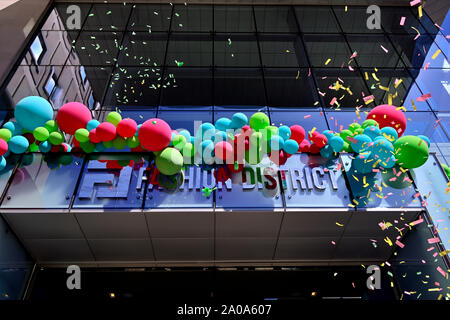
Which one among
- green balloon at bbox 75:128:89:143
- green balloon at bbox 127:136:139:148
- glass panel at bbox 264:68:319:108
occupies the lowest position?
green balloon at bbox 127:136:139:148

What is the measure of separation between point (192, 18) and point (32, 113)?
6.66m

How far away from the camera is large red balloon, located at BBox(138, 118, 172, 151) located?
17.5ft

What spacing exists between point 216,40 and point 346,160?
5.91m

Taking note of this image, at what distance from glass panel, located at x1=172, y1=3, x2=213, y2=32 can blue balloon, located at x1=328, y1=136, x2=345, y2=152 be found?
20.9 feet

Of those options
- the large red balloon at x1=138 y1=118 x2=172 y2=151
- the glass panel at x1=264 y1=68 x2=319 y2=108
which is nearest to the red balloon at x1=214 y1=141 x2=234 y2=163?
the large red balloon at x1=138 y1=118 x2=172 y2=151

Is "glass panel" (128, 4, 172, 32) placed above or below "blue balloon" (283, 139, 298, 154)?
above

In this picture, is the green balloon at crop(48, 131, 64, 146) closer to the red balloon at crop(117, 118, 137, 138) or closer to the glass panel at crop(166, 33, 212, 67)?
the red balloon at crop(117, 118, 137, 138)

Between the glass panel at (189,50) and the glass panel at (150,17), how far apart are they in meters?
0.74

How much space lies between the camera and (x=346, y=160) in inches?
254

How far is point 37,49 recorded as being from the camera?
29.2 feet

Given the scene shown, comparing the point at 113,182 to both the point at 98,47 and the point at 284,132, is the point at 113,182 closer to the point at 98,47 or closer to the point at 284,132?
the point at 284,132
